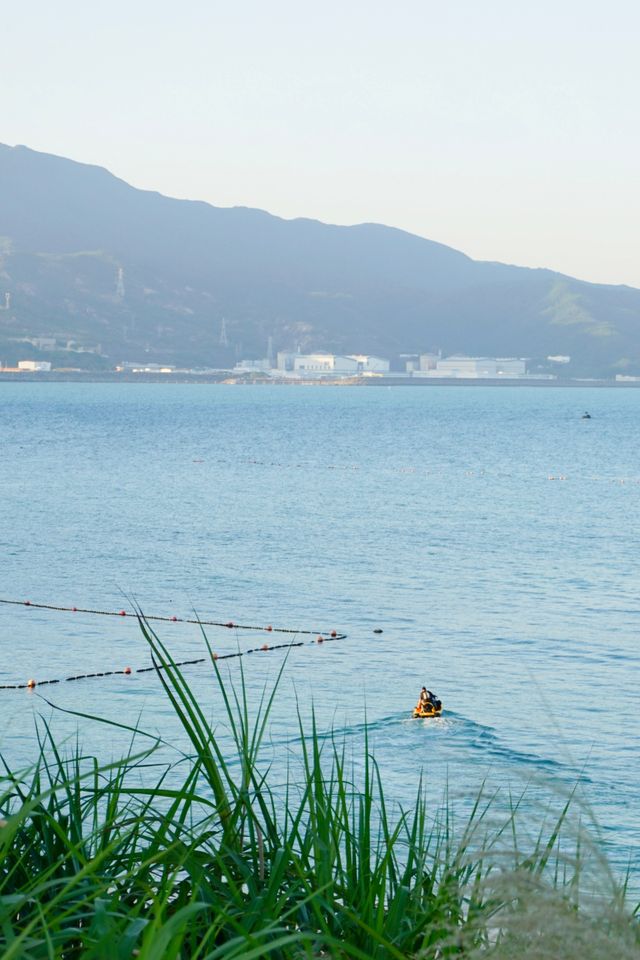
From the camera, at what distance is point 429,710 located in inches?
824

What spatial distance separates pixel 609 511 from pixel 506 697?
38955mm

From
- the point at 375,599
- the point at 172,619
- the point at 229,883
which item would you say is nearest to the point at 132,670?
the point at 172,619

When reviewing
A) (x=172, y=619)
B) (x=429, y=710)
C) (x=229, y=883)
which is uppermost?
(x=229, y=883)

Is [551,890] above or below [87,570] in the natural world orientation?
above

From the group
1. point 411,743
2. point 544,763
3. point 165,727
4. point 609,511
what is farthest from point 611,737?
point 609,511

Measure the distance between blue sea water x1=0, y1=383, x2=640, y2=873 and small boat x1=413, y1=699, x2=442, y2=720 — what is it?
227 mm

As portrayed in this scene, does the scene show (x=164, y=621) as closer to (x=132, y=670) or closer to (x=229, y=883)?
(x=132, y=670)

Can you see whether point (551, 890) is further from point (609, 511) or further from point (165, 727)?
point (609, 511)

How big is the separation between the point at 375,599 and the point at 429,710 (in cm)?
1257

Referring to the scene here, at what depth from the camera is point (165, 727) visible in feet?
65.6

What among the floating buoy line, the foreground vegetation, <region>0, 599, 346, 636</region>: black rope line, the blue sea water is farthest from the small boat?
the foreground vegetation

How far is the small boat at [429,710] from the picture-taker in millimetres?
20875

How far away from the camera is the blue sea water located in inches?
777

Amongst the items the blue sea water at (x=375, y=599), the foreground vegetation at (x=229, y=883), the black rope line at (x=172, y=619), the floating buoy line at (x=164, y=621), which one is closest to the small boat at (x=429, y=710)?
the blue sea water at (x=375, y=599)
